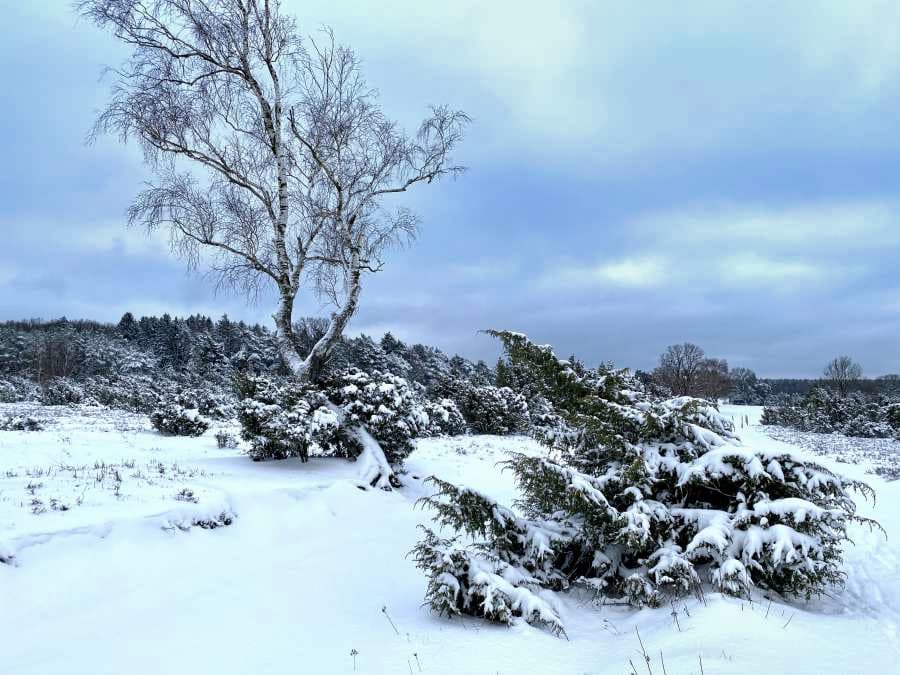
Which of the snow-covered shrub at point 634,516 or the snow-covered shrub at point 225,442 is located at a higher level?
the snow-covered shrub at point 634,516

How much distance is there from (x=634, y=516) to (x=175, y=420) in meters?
14.6

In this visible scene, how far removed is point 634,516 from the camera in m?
4.68

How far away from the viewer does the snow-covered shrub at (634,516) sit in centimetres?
439

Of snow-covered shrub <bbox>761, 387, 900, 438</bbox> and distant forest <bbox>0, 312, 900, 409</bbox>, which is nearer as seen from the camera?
snow-covered shrub <bbox>761, 387, 900, 438</bbox>

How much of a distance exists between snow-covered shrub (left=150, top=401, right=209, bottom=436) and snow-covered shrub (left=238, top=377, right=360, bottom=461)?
5926mm

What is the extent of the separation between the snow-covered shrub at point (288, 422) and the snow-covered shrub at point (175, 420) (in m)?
5.93

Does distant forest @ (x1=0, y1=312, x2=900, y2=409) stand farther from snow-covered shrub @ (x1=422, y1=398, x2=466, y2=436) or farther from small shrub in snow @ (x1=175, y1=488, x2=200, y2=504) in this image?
small shrub in snow @ (x1=175, y1=488, x2=200, y2=504)

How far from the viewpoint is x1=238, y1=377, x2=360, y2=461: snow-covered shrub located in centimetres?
980

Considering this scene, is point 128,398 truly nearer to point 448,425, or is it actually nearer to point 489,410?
point 448,425

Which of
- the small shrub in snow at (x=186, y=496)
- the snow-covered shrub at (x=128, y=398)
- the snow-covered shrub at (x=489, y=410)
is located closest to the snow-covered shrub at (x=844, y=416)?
the snow-covered shrub at (x=489, y=410)

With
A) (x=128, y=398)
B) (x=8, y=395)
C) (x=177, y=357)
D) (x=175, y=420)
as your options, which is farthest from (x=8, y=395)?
(x=177, y=357)

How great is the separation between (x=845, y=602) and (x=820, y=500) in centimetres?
92

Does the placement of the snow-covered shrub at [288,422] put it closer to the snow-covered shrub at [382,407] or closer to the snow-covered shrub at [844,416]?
the snow-covered shrub at [382,407]

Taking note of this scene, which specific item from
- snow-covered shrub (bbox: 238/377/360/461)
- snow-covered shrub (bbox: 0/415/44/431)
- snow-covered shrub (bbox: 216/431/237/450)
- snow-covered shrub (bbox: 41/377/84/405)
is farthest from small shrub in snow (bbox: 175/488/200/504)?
snow-covered shrub (bbox: 41/377/84/405)
